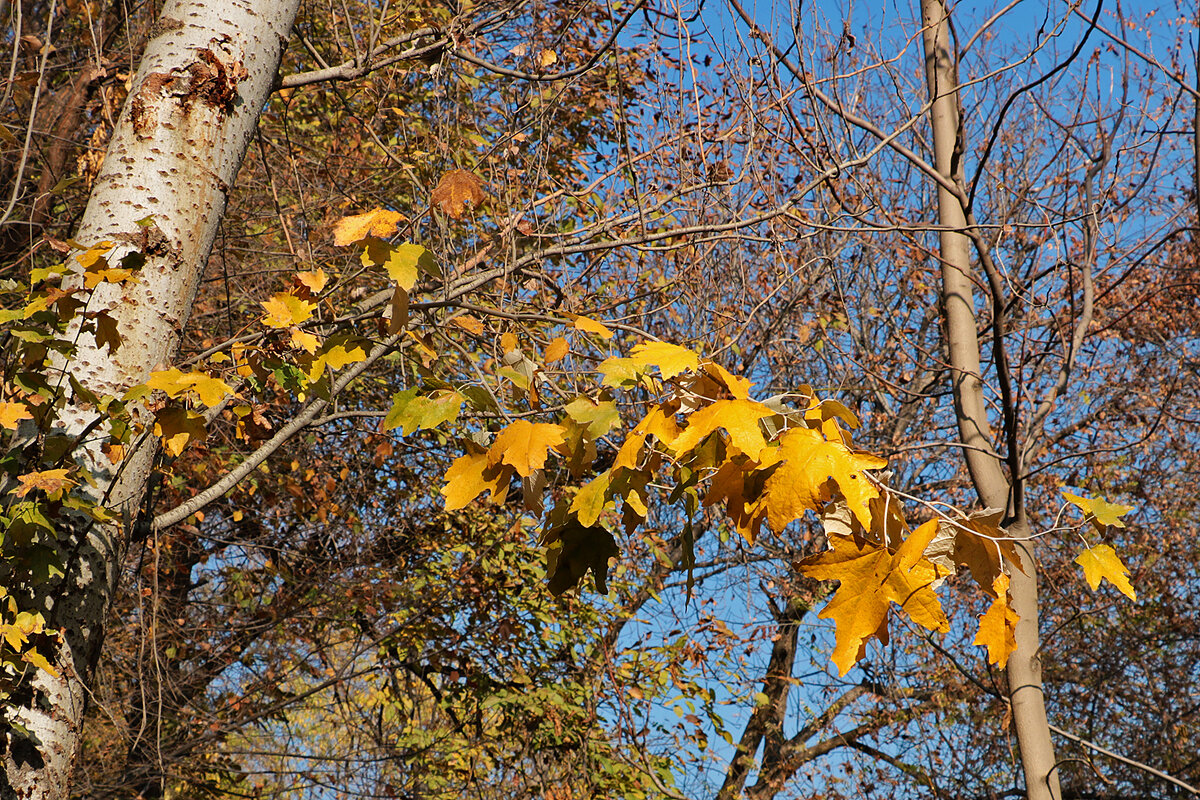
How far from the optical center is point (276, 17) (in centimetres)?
A: 292

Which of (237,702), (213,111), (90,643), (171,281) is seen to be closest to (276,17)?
(213,111)

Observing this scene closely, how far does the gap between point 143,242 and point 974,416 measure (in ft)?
11.3

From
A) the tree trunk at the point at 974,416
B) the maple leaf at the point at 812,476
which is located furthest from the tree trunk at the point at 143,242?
the tree trunk at the point at 974,416

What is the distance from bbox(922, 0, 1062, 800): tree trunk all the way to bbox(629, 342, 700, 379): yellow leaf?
1.84m

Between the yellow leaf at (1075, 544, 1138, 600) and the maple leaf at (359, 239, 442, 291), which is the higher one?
the maple leaf at (359, 239, 442, 291)

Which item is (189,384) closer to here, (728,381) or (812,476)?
(728,381)

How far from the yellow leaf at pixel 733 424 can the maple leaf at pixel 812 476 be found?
0.05 meters

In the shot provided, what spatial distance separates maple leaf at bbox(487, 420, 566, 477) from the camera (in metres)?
1.81

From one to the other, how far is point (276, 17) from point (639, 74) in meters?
4.56

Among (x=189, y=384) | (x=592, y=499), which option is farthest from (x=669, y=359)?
(x=189, y=384)

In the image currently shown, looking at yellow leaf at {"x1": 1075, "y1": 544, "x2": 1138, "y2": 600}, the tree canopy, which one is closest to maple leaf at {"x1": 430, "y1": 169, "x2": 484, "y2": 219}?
the tree canopy

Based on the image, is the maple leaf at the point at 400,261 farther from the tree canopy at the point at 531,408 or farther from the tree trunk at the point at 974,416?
the tree trunk at the point at 974,416

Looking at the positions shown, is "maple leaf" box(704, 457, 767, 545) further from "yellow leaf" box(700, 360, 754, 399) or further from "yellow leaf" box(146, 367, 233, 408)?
"yellow leaf" box(146, 367, 233, 408)

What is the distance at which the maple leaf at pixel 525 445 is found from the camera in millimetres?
1813
